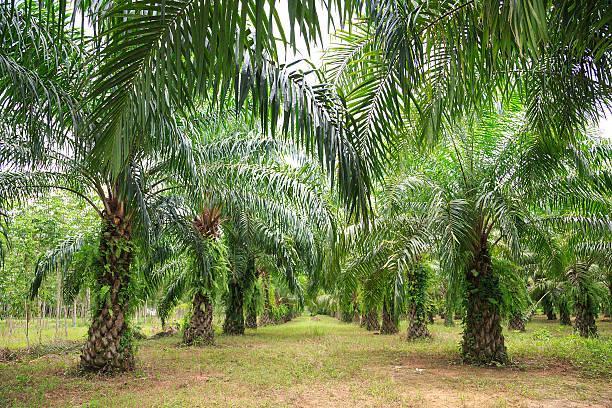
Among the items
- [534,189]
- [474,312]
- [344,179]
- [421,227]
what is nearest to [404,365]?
[474,312]

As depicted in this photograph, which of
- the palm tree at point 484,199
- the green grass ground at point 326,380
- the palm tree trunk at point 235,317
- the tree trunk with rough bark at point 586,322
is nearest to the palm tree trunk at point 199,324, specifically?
the green grass ground at point 326,380

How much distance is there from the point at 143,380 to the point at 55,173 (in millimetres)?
4204

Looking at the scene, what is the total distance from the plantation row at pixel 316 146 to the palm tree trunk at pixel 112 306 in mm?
32

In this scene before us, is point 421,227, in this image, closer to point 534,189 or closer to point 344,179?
point 534,189

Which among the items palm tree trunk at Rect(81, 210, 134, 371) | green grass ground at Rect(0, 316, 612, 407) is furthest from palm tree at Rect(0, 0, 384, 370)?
green grass ground at Rect(0, 316, 612, 407)

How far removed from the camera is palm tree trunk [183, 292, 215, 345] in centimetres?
1357

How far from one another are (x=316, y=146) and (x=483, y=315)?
5.73 meters

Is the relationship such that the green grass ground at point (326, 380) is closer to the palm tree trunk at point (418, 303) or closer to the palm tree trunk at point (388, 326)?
the palm tree trunk at point (418, 303)

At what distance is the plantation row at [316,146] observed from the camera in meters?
2.49

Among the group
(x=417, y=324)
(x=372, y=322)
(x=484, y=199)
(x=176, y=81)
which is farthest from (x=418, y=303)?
(x=176, y=81)

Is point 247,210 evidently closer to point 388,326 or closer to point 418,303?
point 418,303

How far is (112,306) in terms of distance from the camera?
8.34 m

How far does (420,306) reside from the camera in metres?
14.2

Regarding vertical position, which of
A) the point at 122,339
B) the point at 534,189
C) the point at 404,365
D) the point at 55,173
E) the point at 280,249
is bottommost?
the point at 404,365
